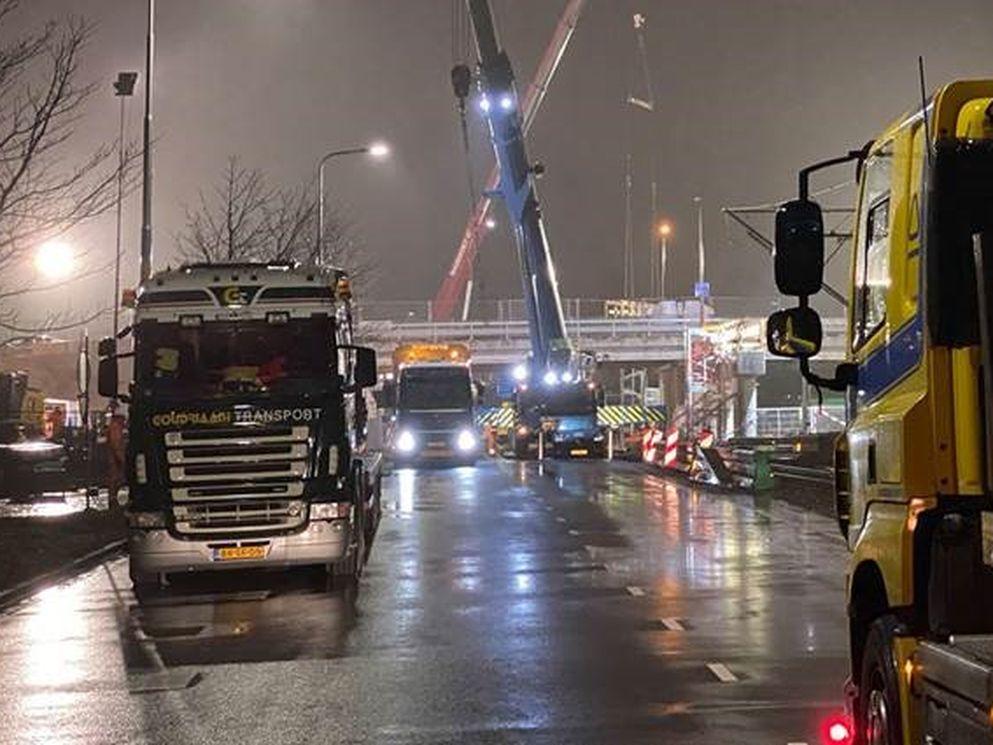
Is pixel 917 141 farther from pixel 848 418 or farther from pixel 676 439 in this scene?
pixel 676 439

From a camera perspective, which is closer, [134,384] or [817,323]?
[817,323]

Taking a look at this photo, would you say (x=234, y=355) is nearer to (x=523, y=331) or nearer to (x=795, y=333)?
(x=795, y=333)

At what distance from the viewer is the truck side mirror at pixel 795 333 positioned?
22.4ft

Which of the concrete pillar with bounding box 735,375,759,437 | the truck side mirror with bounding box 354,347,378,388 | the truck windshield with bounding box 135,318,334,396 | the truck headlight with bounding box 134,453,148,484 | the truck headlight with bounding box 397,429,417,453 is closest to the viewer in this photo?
the truck headlight with bounding box 134,453,148,484

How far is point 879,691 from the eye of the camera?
6.08 metres

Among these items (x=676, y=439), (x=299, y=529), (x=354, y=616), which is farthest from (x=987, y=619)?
(x=676, y=439)

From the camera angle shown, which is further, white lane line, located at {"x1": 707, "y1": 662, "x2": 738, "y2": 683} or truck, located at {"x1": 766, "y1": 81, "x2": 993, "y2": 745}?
white lane line, located at {"x1": 707, "y1": 662, "x2": 738, "y2": 683}

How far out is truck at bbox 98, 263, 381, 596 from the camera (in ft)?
49.8

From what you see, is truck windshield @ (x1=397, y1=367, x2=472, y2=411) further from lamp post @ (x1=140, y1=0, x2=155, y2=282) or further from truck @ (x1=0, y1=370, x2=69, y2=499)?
lamp post @ (x1=140, y1=0, x2=155, y2=282)

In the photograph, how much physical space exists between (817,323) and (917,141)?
111 centimetres

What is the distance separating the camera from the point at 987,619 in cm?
527

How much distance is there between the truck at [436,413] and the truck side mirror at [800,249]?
38090mm

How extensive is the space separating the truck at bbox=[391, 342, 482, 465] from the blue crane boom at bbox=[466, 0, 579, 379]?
10.6 ft

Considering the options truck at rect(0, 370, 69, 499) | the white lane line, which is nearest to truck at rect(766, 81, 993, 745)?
the white lane line
